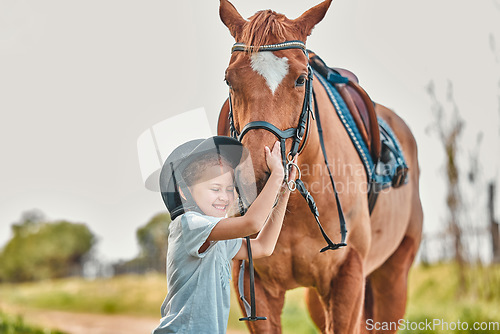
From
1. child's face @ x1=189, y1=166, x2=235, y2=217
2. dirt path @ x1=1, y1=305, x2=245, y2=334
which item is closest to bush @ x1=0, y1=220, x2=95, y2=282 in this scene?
dirt path @ x1=1, y1=305, x2=245, y2=334

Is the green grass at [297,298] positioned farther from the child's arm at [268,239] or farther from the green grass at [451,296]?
the child's arm at [268,239]

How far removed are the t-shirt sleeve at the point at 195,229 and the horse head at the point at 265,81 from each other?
0.30 meters

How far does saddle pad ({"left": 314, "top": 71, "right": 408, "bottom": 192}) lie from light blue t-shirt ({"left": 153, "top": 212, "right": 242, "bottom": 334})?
153 cm

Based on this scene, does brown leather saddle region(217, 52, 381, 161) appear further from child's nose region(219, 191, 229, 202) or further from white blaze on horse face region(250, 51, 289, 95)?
child's nose region(219, 191, 229, 202)

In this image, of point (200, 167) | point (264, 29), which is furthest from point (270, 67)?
point (200, 167)

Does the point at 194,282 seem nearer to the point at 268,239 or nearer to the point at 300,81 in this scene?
the point at 268,239

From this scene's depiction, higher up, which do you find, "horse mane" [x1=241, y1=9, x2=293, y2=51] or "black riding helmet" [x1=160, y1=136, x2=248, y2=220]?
"horse mane" [x1=241, y1=9, x2=293, y2=51]

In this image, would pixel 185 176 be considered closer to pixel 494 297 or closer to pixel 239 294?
pixel 239 294

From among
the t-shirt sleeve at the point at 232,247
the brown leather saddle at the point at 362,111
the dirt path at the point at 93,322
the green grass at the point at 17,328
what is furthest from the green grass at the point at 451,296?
the t-shirt sleeve at the point at 232,247

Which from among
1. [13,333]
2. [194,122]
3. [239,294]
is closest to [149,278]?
[13,333]

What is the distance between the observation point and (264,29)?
93.3 inches

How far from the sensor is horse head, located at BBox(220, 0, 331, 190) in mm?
2139

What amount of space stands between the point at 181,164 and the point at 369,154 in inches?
68.0

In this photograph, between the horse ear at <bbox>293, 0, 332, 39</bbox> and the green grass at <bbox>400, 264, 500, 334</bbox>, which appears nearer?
the horse ear at <bbox>293, 0, 332, 39</bbox>
